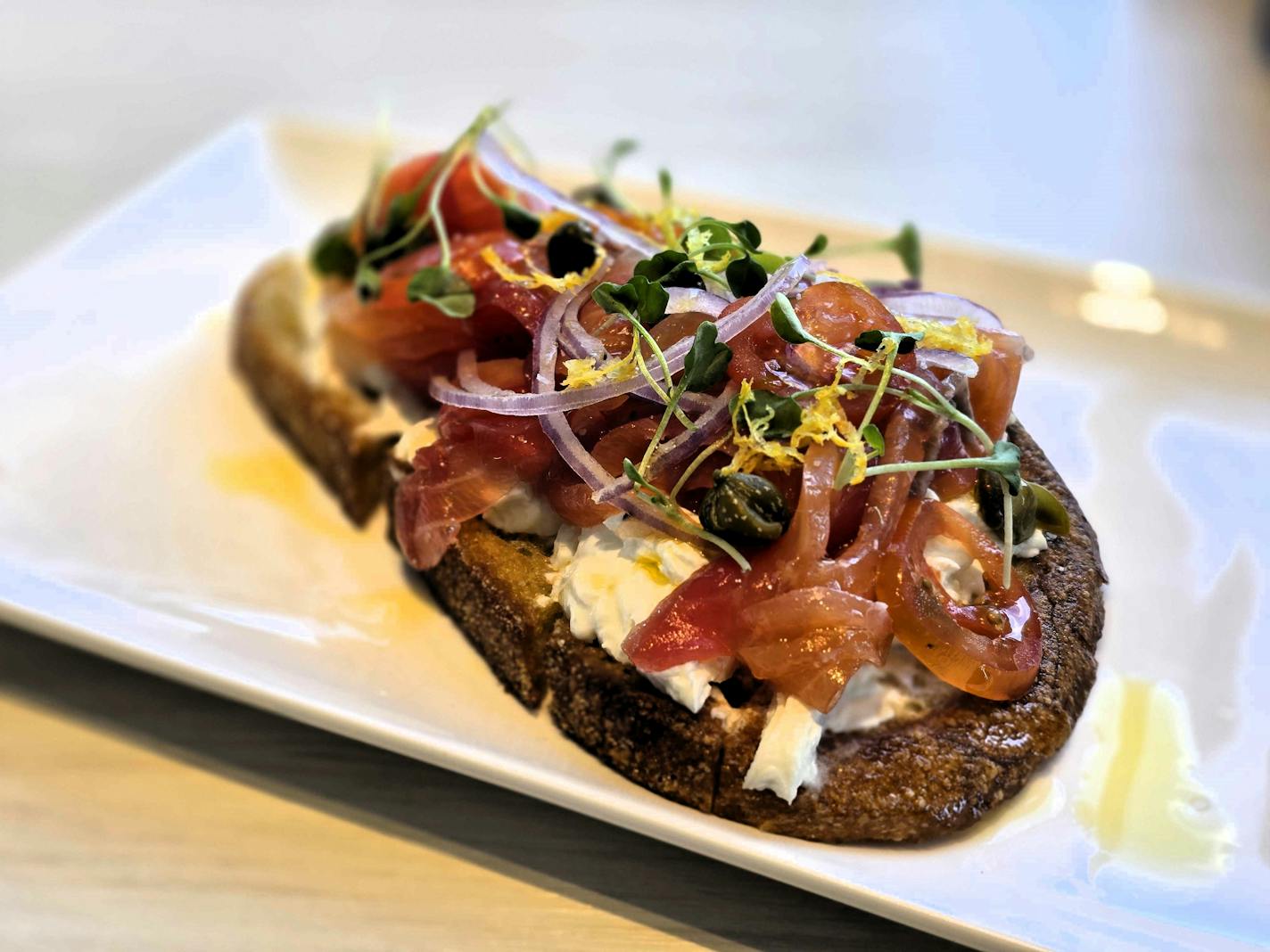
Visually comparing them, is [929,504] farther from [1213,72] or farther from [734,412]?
[1213,72]

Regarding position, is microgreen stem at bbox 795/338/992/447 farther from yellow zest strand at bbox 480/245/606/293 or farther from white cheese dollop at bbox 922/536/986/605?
yellow zest strand at bbox 480/245/606/293

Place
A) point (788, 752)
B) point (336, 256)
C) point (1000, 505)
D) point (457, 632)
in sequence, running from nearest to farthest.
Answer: point (788, 752), point (1000, 505), point (457, 632), point (336, 256)

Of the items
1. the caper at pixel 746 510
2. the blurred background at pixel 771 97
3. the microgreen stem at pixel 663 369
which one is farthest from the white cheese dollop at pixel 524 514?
the blurred background at pixel 771 97

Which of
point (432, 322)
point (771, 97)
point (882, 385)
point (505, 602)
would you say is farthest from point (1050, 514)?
point (771, 97)

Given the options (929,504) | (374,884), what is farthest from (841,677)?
(374,884)

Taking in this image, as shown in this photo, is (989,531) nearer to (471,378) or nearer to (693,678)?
(693,678)
